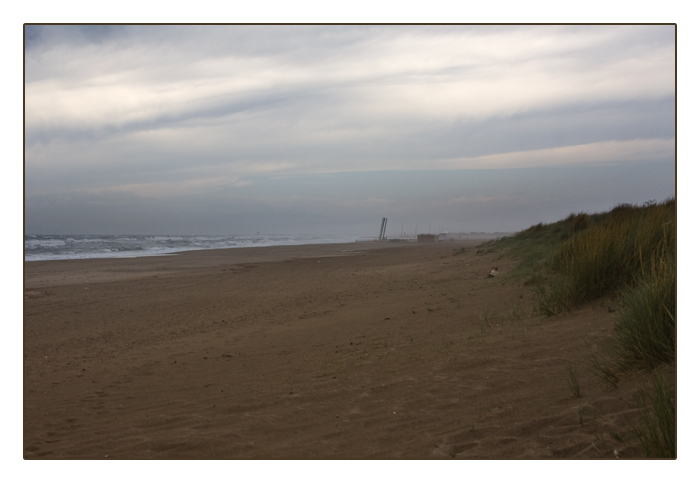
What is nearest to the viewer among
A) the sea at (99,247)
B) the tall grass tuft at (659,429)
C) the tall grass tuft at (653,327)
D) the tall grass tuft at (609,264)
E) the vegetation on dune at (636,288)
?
the tall grass tuft at (659,429)

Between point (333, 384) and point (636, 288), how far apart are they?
3037 millimetres

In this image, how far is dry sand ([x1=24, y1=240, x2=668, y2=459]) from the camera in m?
3.11

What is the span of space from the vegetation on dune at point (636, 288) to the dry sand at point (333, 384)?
20cm

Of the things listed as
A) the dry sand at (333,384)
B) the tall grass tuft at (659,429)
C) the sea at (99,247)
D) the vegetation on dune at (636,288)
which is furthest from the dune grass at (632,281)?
the sea at (99,247)

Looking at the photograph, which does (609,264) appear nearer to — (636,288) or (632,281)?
(632,281)

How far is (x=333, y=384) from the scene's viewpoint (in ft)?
14.4

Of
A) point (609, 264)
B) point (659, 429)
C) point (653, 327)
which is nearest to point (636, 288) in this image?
point (609, 264)

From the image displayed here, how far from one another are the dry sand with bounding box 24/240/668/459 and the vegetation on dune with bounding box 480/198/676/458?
0.20 meters

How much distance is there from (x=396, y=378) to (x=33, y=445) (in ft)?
9.74

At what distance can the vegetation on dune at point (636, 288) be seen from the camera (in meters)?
A: 2.75

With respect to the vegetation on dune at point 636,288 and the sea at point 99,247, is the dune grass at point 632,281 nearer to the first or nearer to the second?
the vegetation on dune at point 636,288

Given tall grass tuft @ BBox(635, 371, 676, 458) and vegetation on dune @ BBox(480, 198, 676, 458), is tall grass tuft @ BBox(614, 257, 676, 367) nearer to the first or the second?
vegetation on dune @ BBox(480, 198, 676, 458)

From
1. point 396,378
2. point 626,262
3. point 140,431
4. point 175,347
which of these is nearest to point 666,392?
point 396,378

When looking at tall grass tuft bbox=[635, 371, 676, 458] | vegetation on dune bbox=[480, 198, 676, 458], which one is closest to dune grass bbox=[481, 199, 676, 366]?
vegetation on dune bbox=[480, 198, 676, 458]
